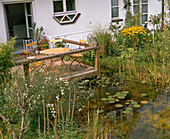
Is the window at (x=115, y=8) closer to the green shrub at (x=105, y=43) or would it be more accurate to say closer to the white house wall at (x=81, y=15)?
the white house wall at (x=81, y=15)

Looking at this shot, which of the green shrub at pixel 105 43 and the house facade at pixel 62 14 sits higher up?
the house facade at pixel 62 14

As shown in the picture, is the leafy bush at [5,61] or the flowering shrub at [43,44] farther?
the flowering shrub at [43,44]

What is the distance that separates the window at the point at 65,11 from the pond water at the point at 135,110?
564cm

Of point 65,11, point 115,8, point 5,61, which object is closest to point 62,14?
point 65,11

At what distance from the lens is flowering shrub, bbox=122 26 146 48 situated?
912 centimetres

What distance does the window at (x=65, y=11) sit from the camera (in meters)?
11.7

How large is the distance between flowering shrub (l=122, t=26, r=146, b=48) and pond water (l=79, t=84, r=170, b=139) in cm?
258

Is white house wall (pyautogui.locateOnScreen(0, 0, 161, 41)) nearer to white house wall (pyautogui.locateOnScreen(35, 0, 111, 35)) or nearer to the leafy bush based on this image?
white house wall (pyautogui.locateOnScreen(35, 0, 111, 35))

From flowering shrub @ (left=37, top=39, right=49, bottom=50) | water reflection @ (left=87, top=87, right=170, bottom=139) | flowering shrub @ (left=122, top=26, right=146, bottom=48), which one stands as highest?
flowering shrub @ (left=122, top=26, right=146, bottom=48)

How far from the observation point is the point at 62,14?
11.8 m

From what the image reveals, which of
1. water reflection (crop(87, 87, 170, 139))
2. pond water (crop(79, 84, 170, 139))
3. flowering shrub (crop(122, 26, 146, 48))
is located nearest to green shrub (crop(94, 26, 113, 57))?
flowering shrub (crop(122, 26, 146, 48))

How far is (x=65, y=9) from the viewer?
38.8 feet

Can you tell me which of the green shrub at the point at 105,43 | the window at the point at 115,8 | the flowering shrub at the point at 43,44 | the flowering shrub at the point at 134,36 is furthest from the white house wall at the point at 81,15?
the flowering shrub at the point at 134,36

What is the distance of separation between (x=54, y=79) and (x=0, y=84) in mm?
1162
